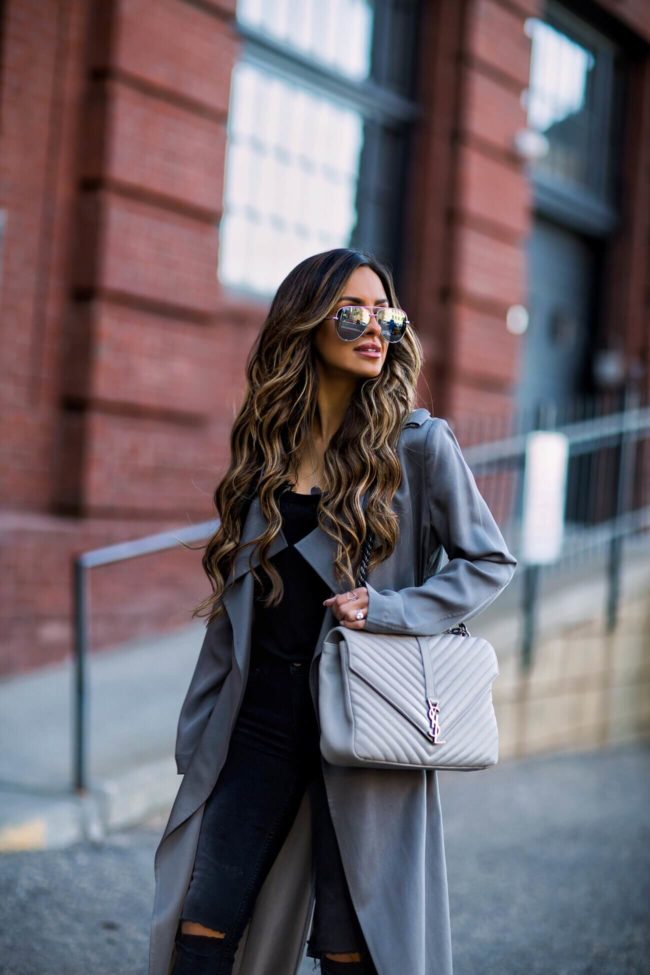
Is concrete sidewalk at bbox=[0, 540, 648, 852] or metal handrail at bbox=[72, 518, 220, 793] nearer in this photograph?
concrete sidewalk at bbox=[0, 540, 648, 852]

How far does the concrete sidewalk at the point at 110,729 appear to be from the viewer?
4.57 m

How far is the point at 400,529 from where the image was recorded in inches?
104

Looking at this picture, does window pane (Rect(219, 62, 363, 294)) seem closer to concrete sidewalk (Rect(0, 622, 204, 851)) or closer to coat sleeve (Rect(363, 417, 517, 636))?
concrete sidewalk (Rect(0, 622, 204, 851))

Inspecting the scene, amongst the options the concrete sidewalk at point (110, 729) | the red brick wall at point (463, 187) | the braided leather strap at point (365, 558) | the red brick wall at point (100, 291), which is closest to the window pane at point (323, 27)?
the red brick wall at point (463, 187)

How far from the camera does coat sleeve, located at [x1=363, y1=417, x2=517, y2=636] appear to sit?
2.48m

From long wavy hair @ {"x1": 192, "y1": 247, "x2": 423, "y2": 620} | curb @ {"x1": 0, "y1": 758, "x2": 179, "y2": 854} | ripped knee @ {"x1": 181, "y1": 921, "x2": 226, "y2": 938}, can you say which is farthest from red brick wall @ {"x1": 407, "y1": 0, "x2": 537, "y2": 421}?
ripped knee @ {"x1": 181, "y1": 921, "x2": 226, "y2": 938}

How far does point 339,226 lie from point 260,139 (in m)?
1.02

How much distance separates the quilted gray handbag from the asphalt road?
1.69 metres

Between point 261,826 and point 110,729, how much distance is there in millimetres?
3135

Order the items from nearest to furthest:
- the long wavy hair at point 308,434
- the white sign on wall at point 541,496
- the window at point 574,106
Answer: the long wavy hair at point 308,434
the white sign on wall at point 541,496
the window at point 574,106

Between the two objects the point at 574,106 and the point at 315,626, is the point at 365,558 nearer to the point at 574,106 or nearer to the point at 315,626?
the point at 315,626

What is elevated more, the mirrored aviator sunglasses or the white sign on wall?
the mirrored aviator sunglasses

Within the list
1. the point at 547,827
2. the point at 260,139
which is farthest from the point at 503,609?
the point at 260,139

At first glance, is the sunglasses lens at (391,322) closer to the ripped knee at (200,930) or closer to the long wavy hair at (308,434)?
the long wavy hair at (308,434)
